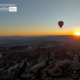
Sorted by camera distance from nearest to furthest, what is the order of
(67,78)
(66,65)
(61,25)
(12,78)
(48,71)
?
(67,78)
(12,78)
(48,71)
(66,65)
(61,25)

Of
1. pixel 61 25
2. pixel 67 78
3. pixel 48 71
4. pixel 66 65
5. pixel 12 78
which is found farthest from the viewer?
pixel 61 25

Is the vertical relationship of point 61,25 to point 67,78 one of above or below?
above

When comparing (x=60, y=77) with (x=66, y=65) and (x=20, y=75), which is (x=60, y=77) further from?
(x=20, y=75)

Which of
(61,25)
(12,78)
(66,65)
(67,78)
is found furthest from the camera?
(61,25)

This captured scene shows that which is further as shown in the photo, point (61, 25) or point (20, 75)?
point (61, 25)

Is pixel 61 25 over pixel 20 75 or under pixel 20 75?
over

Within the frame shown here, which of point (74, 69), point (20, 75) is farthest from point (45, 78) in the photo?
point (74, 69)

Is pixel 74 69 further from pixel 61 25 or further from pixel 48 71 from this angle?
pixel 61 25

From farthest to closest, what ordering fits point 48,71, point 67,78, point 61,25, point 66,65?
point 61,25
point 66,65
point 48,71
point 67,78

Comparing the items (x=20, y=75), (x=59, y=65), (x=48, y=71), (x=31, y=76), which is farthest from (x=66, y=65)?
(x=20, y=75)
